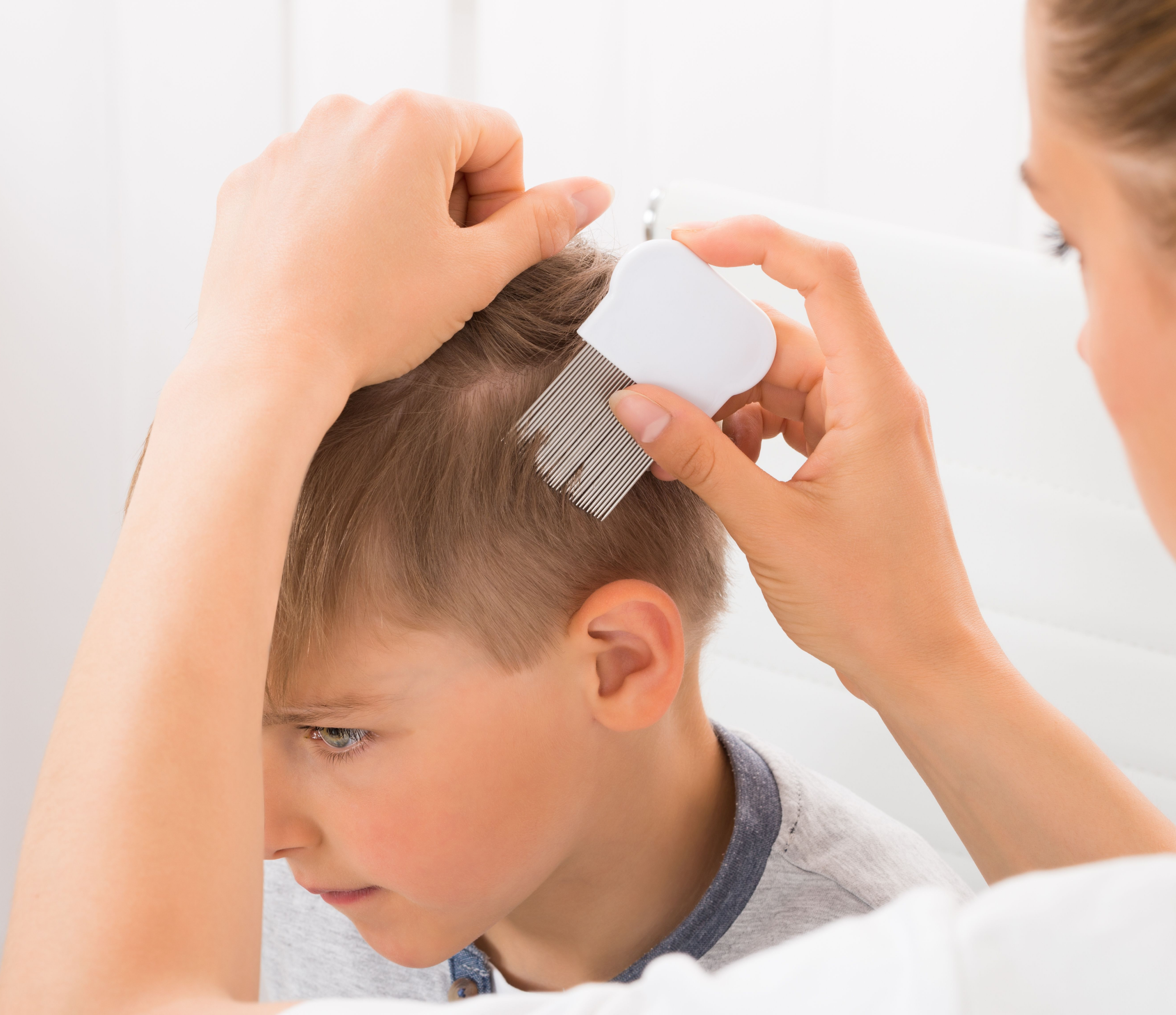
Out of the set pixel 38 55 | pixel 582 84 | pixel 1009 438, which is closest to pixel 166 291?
pixel 38 55

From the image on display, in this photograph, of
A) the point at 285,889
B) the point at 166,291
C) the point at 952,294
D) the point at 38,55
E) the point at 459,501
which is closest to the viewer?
the point at 459,501

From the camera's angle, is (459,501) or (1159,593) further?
(1159,593)

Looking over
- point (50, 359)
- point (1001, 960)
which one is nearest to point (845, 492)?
point (1001, 960)

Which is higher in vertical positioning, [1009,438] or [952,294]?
[952,294]

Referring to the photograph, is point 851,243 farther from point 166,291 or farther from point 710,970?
point 166,291

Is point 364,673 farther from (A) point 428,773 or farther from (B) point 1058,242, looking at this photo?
(B) point 1058,242

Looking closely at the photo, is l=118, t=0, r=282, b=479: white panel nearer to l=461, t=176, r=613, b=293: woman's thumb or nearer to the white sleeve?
l=461, t=176, r=613, b=293: woman's thumb

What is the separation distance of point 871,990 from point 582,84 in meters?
1.32

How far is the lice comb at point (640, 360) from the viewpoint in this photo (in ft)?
2.06

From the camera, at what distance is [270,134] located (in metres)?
1.35

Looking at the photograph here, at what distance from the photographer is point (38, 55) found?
1245 mm

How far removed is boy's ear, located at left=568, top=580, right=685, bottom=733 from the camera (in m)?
0.74

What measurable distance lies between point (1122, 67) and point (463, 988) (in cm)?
79

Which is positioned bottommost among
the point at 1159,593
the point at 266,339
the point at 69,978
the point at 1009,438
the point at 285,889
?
the point at 285,889
